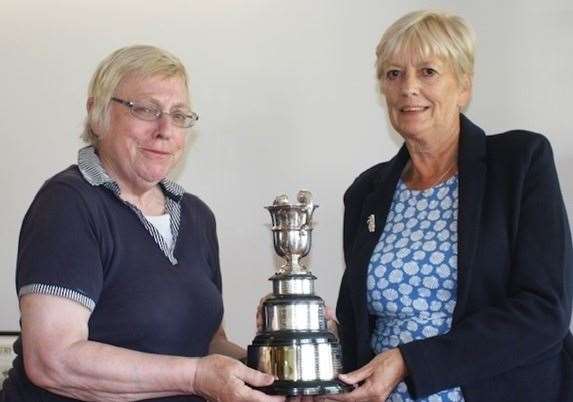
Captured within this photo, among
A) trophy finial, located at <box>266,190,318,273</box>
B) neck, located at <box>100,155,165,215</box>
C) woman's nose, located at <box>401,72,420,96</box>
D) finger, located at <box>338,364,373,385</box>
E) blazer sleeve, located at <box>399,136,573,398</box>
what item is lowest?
finger, located at <box>338,364,373,385</box>

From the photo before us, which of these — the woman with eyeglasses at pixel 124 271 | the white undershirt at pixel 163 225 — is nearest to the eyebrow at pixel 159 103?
the woman with eyeglasses at pixel 124 271

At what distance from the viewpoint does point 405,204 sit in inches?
81.1

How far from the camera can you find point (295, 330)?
179 cm

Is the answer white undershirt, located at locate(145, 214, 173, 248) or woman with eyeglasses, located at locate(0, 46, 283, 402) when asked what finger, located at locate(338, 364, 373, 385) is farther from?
white undershirt, located at locate(145, 214, 173, 248)

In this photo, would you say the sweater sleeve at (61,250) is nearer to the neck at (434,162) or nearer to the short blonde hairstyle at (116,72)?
the short blonde hairstyle at (116,72)

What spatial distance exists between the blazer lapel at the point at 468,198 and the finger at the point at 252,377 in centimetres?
42

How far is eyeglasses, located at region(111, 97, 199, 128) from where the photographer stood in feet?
6.14

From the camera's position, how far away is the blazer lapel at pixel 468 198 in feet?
6.05

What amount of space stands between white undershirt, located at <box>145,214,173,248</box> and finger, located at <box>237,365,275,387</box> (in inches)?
14.0

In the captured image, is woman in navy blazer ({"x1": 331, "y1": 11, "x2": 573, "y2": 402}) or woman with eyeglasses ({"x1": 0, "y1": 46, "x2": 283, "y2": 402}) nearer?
woman with eyeglasses ({"x1": 0, "y1": 46, "x2": 283, "y2": 402})

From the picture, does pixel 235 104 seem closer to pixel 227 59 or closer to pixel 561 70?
pixel 227 59

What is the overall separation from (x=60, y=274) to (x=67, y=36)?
119 cm

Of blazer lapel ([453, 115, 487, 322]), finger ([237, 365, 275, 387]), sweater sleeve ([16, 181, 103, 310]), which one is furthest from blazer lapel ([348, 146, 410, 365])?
sweater sleeve ([16, 181, 103, 310])

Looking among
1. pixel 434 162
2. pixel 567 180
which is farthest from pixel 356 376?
pixel 567 180
